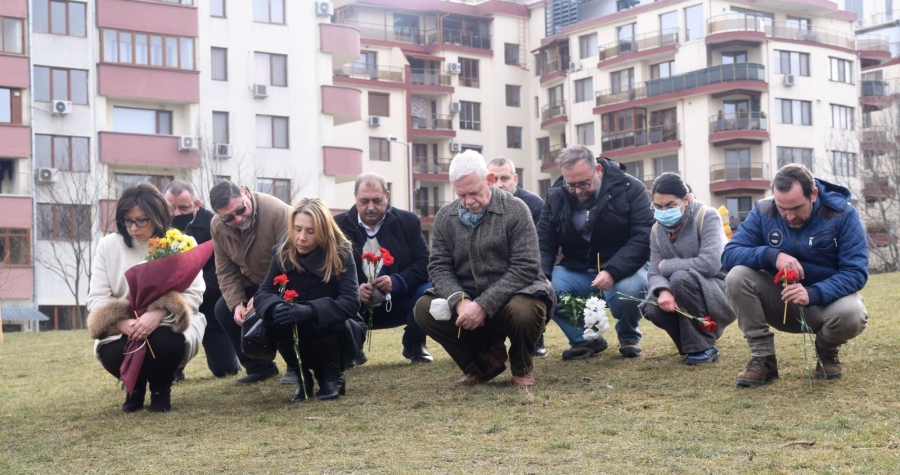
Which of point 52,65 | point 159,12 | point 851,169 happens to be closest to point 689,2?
point 851,169

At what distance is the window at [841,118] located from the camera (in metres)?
67.0

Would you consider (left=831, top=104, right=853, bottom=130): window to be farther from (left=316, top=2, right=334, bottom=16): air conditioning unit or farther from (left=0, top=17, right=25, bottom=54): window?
(left=0, top=17, right=25, bottom=54): window

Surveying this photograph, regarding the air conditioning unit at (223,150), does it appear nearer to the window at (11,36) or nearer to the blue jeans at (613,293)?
the window at (11,36)

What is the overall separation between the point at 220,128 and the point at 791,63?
33.6m

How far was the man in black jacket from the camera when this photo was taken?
9.94 meters

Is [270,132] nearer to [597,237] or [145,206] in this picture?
[597,237]

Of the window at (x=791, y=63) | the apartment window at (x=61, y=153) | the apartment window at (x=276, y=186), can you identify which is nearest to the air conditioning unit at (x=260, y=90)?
the apartment window at (x=276, y=186)

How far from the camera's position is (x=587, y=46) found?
70.1 m

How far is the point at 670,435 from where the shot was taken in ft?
20.9

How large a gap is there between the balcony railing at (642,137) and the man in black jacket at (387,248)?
56.7 meters

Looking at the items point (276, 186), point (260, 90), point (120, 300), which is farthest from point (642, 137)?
point (120, 300)

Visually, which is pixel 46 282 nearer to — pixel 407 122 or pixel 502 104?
pixel 407 122

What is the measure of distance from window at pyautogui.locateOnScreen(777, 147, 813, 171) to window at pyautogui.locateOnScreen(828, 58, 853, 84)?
520 centimetres

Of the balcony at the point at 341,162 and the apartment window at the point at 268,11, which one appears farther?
the balcony at the point at 341,162
